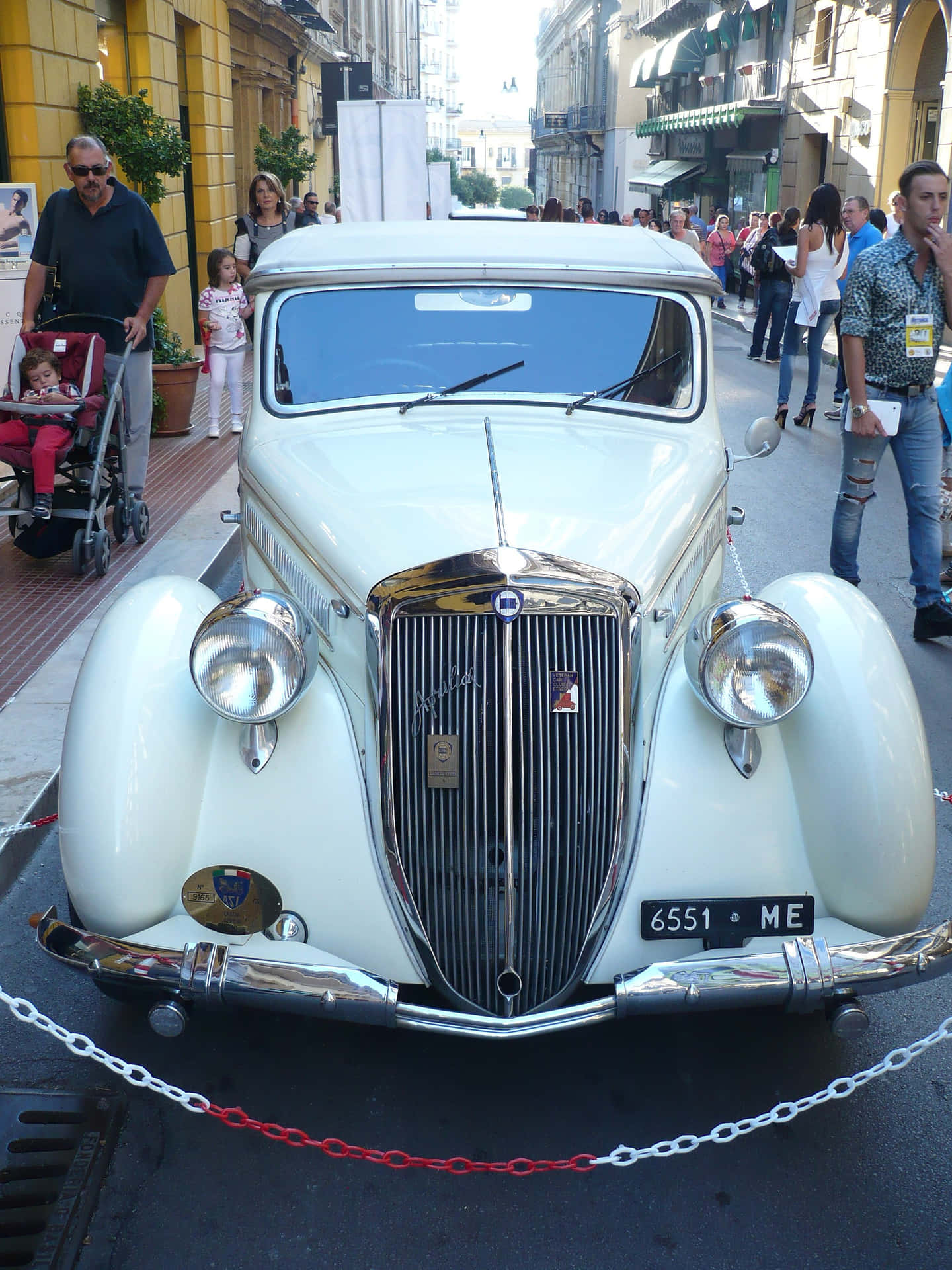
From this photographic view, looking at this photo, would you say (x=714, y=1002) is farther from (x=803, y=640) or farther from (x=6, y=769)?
(x=6, y=769)

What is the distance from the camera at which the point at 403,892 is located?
272cm

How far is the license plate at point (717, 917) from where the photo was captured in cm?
270

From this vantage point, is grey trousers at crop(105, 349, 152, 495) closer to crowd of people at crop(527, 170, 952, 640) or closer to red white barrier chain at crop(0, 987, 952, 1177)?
crowd of people at crop(527, 170, 952, 640)

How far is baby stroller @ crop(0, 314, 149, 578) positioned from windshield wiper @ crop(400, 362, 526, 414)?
304 cm

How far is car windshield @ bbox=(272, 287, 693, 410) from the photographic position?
392 cm

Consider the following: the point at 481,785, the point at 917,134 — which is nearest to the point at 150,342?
the point at 481,785

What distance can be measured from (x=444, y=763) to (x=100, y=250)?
5197 mm

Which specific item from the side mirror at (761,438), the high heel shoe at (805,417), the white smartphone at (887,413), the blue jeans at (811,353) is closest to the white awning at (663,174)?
the blue jeans at (811,353)

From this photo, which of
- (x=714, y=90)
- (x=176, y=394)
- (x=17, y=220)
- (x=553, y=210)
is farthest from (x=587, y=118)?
(x=17, y=220)

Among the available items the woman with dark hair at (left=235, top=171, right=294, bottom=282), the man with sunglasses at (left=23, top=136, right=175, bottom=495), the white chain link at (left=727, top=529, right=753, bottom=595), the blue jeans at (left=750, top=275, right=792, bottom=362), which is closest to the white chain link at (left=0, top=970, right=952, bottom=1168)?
the white chain link at (left=727, top=529, right=753, bottom=595)

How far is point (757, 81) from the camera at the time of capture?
31250mm

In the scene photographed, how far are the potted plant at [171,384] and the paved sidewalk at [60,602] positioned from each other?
0.35 meters

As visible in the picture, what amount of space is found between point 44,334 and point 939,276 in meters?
4.58

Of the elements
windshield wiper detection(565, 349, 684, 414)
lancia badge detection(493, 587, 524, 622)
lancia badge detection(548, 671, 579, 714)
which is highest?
windshield wiper detection(565, 349, 684, 414)
